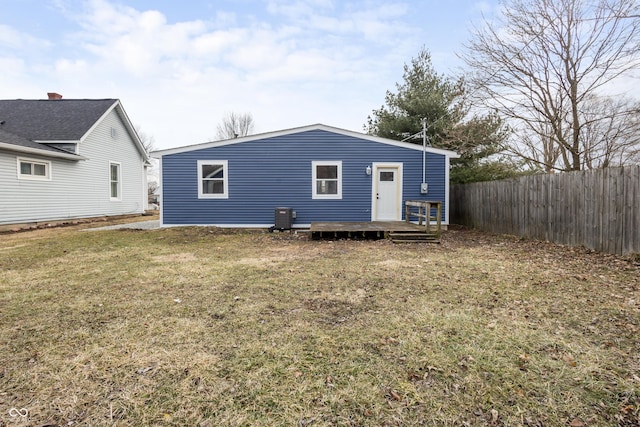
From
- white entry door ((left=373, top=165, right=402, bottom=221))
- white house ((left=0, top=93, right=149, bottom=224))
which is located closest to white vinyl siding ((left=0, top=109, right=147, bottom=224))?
white house ((left=0, top=93, right=149, bottom=224))

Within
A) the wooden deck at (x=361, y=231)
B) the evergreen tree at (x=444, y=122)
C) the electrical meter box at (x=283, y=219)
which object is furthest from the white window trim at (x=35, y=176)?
the evergreen tree at (x=444, y=122)

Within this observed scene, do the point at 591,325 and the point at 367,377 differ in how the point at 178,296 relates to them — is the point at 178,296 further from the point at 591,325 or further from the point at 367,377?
the point at 591,325

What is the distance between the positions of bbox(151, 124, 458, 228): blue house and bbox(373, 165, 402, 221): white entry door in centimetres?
3

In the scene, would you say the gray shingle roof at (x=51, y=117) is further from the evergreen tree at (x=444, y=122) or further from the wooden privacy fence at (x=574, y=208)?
→ the wooden privacy fence at (x=574, y=208)

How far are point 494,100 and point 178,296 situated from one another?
11.6 meters

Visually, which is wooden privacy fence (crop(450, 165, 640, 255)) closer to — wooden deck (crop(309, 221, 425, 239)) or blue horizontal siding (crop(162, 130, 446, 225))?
blue horizontal siding (crop(162, 130, 446, 225))

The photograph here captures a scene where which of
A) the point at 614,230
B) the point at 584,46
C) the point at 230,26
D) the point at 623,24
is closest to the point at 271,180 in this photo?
the point at 230,26

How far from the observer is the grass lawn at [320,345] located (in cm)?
180

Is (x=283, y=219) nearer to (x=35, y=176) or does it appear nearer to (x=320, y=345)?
(x=320, y=345)

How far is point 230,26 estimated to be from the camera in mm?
11602

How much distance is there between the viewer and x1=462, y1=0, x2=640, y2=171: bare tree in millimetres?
9078

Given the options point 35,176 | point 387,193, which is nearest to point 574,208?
point 387,193

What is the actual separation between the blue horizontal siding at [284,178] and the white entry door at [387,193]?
0.73ft

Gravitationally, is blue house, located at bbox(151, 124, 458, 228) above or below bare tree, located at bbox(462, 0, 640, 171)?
below
